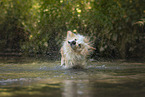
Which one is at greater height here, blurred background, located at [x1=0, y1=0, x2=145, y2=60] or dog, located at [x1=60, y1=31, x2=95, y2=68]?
blurred background, located at [x1=0, y1=0, x2=145, y2=60]

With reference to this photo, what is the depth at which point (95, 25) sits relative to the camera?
40.9ft

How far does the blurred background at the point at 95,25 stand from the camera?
11836mm

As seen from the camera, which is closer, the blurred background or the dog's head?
the dog's head

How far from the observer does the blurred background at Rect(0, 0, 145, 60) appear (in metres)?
11.8

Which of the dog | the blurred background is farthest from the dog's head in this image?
the blurred background

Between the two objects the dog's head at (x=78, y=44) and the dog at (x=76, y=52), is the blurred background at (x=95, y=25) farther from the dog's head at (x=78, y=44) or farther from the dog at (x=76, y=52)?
the dog at (x=76, y=52)

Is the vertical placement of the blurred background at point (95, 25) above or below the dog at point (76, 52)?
above

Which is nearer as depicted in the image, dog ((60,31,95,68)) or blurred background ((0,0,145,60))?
dog ((60,31,95,68))

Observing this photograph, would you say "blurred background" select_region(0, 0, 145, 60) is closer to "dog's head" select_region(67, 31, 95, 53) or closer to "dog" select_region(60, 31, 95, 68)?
"dog's head" select_region(67, 31, 95, 53)

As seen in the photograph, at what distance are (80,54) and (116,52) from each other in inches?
199

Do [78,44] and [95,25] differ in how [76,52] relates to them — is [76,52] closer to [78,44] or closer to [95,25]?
[78,44]

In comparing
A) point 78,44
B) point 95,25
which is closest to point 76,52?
point 78,44

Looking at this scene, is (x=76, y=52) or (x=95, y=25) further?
(x=95, y=25)

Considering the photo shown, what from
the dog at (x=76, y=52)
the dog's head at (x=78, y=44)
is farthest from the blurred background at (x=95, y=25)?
the dog at (x=76, y=52)
